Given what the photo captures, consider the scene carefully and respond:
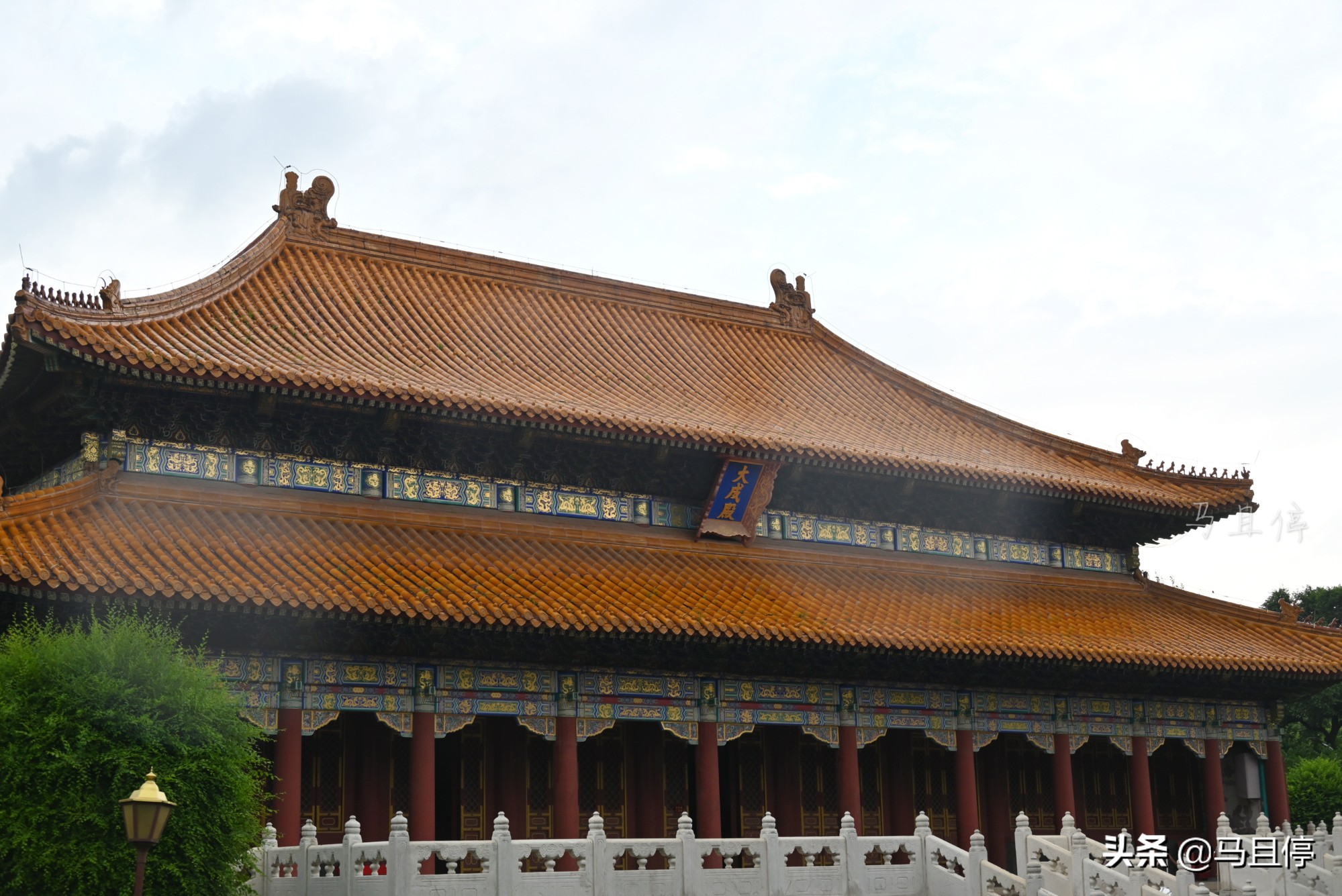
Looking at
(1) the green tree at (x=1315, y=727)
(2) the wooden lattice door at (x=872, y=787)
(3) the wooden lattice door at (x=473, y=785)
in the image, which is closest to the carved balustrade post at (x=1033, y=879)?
(2) the wooden lattice door at (x=872, y=787)

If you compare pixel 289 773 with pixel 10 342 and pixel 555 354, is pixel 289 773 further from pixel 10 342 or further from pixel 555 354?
pixel 555 354

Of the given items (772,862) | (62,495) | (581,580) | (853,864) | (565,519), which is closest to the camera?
(772,862)

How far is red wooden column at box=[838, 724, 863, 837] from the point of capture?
20281 millimetres

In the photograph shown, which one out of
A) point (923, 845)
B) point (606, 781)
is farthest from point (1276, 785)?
point (606, 781)

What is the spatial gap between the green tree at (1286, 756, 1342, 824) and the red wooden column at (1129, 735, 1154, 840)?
521 inches

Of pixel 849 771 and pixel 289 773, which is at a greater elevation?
pixel 289 773

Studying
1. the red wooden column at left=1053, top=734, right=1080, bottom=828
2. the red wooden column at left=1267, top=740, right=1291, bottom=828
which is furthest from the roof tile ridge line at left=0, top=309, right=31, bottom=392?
the red wooden column at left=1267, top=740, right=1291, bottom=828

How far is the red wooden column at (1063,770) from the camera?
22.0 metres

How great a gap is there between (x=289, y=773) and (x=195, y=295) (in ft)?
21.8

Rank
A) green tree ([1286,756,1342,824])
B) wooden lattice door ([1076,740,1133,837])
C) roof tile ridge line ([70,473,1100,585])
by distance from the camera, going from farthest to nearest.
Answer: green tree ([1286,756,1342,824]), wooden lattice door ([1076,740,1133,837]), roof tile ridge line ([70,473,1100,585])

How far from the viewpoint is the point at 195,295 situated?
20.2 m

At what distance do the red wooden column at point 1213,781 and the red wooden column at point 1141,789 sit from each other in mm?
941

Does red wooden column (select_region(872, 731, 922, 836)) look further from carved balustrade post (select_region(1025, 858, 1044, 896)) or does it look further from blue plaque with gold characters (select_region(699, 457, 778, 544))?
carved balustrade post (select_region(1025, 858, 1044, 896))

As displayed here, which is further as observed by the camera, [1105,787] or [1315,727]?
[1315,727]
